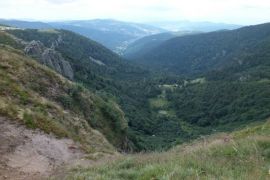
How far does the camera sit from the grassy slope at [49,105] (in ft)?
75.4

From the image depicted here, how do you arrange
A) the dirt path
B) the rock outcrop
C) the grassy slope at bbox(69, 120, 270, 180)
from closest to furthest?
the grassy slope at bbox(69, 120, 270, 180), the dirt path, the rock outcrop

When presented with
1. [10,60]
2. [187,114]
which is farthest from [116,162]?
[187,114]

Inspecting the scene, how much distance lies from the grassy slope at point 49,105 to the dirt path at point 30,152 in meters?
0.99

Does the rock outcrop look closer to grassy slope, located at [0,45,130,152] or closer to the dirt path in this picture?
grassy slope, located at [0,45,130,152]

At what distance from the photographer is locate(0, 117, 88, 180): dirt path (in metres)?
15.2

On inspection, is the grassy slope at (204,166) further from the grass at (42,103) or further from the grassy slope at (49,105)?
the grassy slope at (49,105)

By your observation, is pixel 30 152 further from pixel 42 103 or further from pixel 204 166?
pixel 204 166

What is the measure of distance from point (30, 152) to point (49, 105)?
328 inches

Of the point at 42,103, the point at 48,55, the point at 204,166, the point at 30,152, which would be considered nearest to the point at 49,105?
the point at 42,103

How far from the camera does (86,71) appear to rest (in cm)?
15175

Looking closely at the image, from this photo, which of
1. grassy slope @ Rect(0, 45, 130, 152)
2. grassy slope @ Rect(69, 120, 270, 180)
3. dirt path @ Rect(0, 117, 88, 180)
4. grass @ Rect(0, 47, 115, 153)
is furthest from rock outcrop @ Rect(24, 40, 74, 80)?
grassy slope @ Rect(69, 120, 270, 180)

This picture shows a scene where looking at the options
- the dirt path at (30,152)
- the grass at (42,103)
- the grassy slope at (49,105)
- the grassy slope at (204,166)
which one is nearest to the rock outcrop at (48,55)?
the grassy slope at (49,105)

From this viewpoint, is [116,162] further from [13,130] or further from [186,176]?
[13,130]

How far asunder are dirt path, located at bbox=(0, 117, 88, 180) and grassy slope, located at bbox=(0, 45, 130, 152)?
3.23 feet
